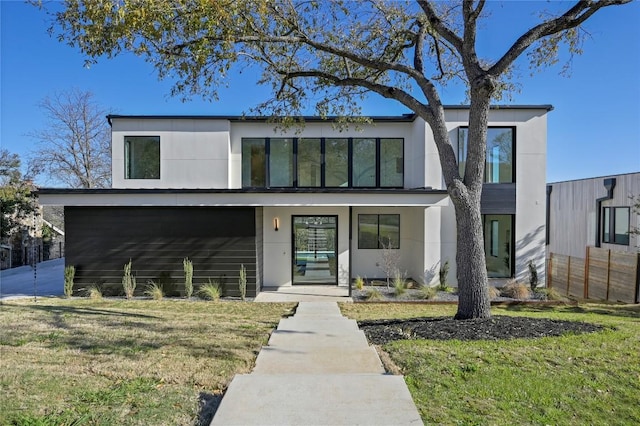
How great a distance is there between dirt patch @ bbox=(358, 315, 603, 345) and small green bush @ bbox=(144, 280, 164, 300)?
6788mm

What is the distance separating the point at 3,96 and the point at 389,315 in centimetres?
1729

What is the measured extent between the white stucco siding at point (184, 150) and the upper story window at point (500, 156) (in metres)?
8.54

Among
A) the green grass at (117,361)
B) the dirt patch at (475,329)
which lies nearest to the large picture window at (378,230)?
the green grass at (117,361)

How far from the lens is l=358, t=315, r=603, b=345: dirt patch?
6.09 metres

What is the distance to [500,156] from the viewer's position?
13172 mm

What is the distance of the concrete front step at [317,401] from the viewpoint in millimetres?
3369

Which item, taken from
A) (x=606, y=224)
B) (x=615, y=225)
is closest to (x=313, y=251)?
(x=615, y=225)

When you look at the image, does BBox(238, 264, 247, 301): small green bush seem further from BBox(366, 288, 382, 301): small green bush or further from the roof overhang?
BBox(366, 288, 382, 301): small green bush

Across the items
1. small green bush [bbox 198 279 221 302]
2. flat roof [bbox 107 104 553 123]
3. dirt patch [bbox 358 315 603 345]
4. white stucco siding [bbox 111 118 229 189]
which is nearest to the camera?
dirt patch [bbox 358 315 603 345]

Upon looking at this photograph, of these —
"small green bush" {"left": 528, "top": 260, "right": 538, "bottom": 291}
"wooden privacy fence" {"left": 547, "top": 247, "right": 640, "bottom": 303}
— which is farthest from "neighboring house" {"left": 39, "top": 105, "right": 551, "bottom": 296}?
"wooden privacy fence" {"left": 547, "top": 247, "right": 640, "bottom": 303}

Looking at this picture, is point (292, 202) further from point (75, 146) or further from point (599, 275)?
point (75, 146)

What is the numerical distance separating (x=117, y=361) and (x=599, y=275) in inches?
578

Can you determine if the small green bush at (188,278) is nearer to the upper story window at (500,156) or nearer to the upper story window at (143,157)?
the upper story window at (143,157)

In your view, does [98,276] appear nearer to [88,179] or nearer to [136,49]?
[136,49]
